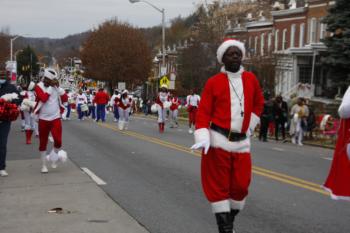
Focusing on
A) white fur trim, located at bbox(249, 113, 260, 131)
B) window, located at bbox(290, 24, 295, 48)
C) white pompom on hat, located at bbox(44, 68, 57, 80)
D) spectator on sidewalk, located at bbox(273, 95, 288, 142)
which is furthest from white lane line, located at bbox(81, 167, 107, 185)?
window, located at bbox(290, 24, 295, 48)

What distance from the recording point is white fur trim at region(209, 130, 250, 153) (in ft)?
19.2

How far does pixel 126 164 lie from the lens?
502 inches

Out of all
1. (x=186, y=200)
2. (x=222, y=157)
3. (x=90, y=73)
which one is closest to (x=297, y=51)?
(x=186, y=200)

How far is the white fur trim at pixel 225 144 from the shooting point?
5.87m

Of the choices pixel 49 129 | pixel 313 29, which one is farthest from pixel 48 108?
pixel 313 29

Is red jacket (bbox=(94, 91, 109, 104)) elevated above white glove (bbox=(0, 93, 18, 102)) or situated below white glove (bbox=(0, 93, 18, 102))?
below

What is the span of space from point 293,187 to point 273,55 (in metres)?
32.0

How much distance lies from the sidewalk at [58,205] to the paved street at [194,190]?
0.76 feet

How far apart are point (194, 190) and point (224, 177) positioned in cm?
376

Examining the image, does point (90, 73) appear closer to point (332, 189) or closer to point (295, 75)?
point (295, 75)

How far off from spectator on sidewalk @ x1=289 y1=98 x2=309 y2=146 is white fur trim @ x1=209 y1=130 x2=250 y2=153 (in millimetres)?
15847

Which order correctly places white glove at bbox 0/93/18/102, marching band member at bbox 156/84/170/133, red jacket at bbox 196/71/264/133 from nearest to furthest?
red jacket at bbox 196/71/264/133
white glove at bbox 0/93/18/102
marching band member at bbox 156/84/170/133

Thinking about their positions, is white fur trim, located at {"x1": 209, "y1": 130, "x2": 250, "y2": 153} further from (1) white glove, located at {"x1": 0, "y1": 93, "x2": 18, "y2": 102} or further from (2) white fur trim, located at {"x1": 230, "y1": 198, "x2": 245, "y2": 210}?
(1) white glove, located at {"x1": 0, "y1": 93, "x2": 18, "y2": 102}

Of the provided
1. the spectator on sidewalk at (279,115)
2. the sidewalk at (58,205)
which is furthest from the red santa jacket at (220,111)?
the spectator on sidewalk at (279,115)
